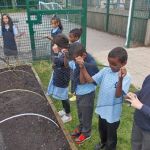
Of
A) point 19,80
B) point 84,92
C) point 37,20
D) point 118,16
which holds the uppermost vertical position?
point 37,20

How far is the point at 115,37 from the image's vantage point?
38.0ft

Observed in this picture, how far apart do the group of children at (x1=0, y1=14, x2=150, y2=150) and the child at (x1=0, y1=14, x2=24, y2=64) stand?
3.17 meters

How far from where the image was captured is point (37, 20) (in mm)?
6953

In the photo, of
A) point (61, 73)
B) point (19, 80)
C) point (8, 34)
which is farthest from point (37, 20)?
point (61, 73)

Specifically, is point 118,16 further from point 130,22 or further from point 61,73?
point 61,73

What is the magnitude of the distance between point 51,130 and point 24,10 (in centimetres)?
446

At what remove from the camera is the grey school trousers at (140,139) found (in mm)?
2590

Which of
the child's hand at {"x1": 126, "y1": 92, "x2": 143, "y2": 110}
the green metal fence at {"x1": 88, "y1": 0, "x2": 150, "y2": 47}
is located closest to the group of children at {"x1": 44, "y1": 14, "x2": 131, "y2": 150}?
the child's hand at {"x1": 126, "y1": 92, "x2": 143, "y2": 110}

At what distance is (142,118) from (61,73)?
171cm

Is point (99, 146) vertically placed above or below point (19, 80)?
below

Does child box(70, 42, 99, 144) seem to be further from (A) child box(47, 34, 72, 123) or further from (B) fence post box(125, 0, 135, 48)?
(B) fence post box(125, 0, 135, 48)

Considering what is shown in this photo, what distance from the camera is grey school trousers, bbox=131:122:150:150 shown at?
2590 millimetres

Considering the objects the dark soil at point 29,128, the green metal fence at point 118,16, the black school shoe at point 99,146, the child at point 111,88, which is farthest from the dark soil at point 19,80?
the green metal fence at point 118,16

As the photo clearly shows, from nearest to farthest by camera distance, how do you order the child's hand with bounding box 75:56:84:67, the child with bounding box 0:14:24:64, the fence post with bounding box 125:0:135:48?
1. the child's hand with bounding box 75:56:84:67
2. the child with bounding box 0:14:24:64
3. the fence post with bounding box 125:0:135:48
